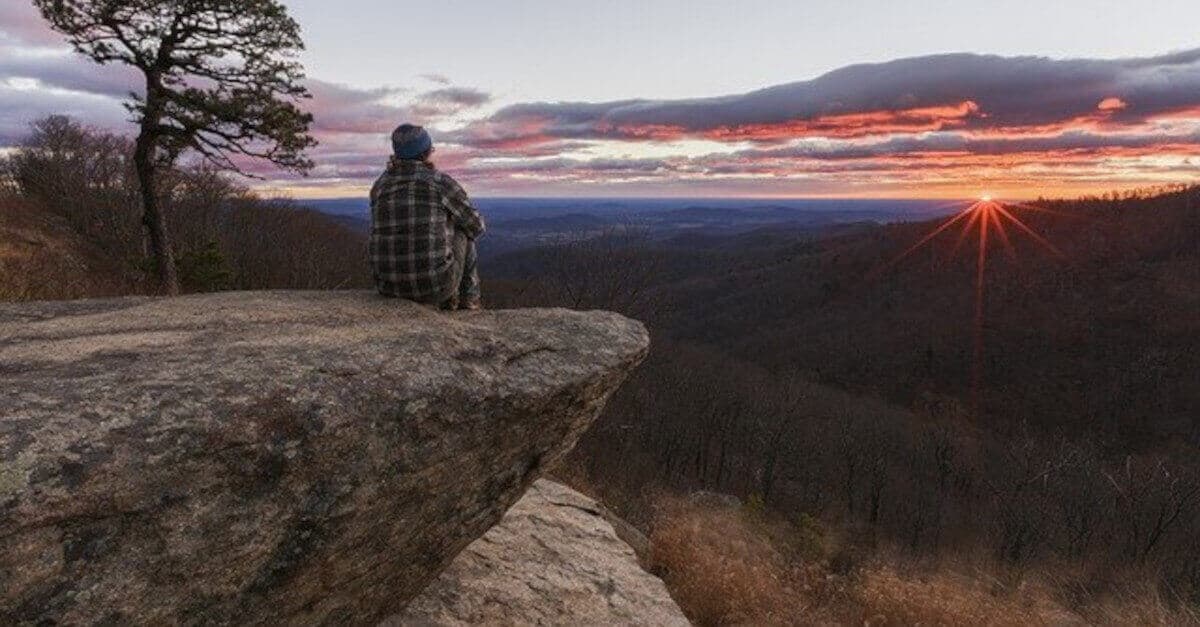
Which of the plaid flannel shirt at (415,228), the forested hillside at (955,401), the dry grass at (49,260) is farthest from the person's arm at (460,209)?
the dry grass at (49,260)

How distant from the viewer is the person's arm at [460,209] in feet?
21.9

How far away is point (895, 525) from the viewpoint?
6288 centimetres

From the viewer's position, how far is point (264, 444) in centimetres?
405

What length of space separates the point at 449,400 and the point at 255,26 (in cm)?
1424

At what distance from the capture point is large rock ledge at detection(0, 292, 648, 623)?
135 inches

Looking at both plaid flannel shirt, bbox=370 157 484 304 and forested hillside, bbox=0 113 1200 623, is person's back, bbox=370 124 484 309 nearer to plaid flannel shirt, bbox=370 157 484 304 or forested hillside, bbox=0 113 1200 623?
plaid flannel shirt, bbox=370 157 484 304

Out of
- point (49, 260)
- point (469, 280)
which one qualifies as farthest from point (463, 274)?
point (49, 260)

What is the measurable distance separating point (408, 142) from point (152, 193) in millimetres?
A: 13337

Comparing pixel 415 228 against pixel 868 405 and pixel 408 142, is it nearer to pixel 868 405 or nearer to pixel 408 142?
pixel 408 142

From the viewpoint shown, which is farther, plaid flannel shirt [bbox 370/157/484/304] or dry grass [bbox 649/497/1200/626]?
dry grass [bbox 649/497/1200/626]

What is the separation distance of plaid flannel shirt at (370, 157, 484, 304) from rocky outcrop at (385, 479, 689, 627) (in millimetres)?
2998

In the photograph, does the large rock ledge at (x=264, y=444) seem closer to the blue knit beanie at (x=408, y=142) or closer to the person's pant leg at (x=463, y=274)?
the person's pant leg at (x=463, y=274)

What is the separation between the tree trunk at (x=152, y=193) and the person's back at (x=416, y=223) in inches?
491

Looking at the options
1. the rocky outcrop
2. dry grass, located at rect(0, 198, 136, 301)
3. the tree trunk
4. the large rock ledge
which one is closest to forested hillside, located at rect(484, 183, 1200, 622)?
the rocky outcrop
